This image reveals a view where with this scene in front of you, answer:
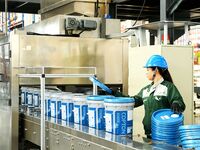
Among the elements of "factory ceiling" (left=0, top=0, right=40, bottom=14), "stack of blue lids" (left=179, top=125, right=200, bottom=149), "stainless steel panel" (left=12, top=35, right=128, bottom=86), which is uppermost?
"factory ceiling" (left=0, top=0, right=40, bottom=14)

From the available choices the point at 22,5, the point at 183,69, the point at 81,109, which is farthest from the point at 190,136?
the point at 22,5

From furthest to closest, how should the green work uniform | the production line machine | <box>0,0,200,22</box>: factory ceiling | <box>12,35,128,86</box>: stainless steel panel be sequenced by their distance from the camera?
1. <box>0,0,200,22</box>: factory ceiling
2. <box>12,35,128,86</box>: stainless steel panel
3. the production line machine
4. the green work uniform

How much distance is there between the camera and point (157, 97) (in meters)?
3.14

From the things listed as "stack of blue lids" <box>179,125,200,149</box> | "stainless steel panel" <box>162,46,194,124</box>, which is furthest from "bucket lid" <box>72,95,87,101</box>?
"stainless steel panel" <box>162,46,194,124</box>

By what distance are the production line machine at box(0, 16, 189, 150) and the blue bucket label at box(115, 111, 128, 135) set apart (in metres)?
0.85

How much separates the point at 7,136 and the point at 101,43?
1.40 m

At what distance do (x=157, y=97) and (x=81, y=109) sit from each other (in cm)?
73

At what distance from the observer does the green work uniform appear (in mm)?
3061

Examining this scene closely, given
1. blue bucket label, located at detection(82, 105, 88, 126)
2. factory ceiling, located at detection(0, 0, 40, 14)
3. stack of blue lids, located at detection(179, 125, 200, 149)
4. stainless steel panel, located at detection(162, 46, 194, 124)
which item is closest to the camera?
stack of blue lids, located at detection(179, 125, 200, 149)

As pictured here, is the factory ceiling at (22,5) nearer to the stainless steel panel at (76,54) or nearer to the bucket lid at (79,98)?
the stainless steel panel at (76,54)

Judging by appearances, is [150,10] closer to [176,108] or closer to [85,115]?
[85,115]

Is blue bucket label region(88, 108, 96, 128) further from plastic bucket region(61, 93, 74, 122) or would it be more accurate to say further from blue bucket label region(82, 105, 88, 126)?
plastic bucket region(61, 93, 74, 122)

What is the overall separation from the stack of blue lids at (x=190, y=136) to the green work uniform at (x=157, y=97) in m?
0.94

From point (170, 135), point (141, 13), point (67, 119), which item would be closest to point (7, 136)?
point (67, 119)
